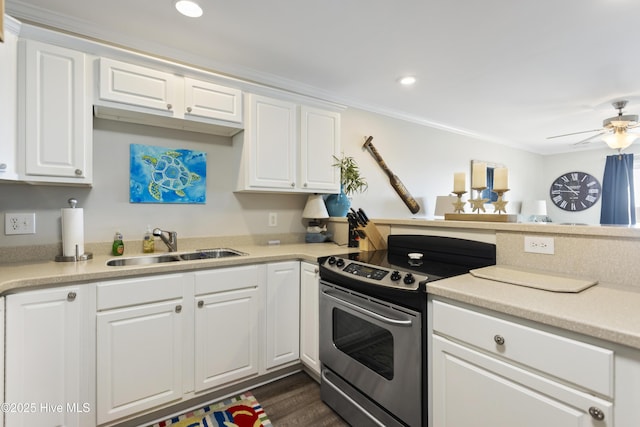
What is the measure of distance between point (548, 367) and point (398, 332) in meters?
0.58

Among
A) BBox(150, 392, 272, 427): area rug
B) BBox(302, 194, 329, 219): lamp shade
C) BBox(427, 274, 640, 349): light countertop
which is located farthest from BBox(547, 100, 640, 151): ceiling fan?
BBox(150, 392, 272, 427): area rug

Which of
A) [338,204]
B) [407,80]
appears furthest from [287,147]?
[407,80]

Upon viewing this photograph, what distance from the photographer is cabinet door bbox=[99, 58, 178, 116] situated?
5.89 feet

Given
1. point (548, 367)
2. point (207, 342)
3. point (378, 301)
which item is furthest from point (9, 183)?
point (548, 367)

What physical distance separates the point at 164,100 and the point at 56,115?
0.57 m

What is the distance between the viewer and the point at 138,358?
1.63 meters

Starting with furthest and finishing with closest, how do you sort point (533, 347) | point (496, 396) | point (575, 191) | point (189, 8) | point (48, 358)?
point (575, 191) → point (189, 8) → point (48, 358) → point (496, 396) → point (533, 347)

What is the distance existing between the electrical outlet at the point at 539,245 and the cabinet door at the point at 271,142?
5.47 ft

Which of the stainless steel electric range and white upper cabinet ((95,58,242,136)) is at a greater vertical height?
white upper cabinet ((95,58,242,136))

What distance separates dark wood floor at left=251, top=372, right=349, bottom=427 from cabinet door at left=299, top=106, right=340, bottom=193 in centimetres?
150

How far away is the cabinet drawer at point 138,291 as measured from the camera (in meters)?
1.54

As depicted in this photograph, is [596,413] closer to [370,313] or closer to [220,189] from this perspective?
[370,313]

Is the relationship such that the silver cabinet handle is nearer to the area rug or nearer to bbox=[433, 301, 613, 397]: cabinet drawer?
bbox=[433, 301, 613, 397]: cabinet drawer

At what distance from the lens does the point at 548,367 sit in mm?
956
